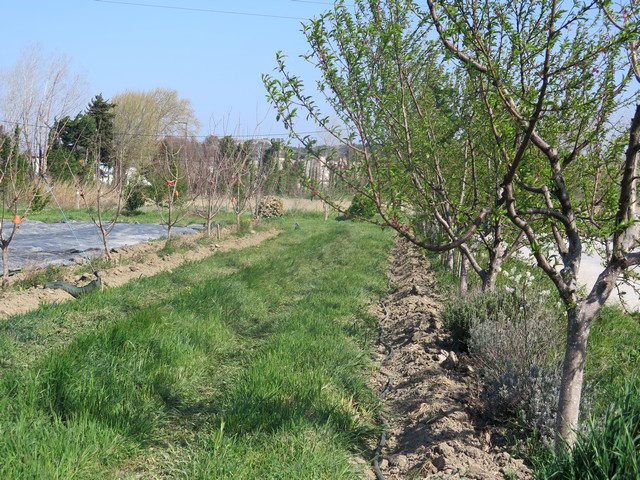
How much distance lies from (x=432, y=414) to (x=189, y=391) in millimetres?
1912

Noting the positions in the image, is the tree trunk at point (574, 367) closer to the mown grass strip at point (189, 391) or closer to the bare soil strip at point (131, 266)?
the mown grass strip at point (189, 391)

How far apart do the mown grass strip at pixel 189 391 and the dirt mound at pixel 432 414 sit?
25 cm

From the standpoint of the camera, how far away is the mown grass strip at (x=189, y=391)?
328 cm

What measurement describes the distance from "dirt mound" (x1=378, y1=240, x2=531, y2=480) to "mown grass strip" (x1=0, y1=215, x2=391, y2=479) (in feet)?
0.83

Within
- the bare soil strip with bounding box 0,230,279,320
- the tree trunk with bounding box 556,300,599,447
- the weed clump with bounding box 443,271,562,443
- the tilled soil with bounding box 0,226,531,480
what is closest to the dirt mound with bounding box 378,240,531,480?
the tilled soil with bounding box 0,226,531,480

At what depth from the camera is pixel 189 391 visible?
4688 mm

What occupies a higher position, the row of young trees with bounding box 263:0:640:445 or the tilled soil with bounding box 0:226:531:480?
the row of young trees with bounding box 263:0:640:445

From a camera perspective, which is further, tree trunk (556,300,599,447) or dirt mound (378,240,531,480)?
dirt mound (378,240,531,480)

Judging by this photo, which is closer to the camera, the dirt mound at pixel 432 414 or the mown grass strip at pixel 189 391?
the mown grass strip at pixel 189 391

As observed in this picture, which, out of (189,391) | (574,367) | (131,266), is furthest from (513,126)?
(131,266)

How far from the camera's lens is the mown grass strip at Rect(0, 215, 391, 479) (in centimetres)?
328

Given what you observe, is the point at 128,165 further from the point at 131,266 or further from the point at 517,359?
the point at 517,359

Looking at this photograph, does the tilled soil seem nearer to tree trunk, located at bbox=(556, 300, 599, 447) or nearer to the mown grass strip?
the mown grass strip

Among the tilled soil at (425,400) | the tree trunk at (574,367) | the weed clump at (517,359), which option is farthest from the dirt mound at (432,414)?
the tree trunk at (574,367)
